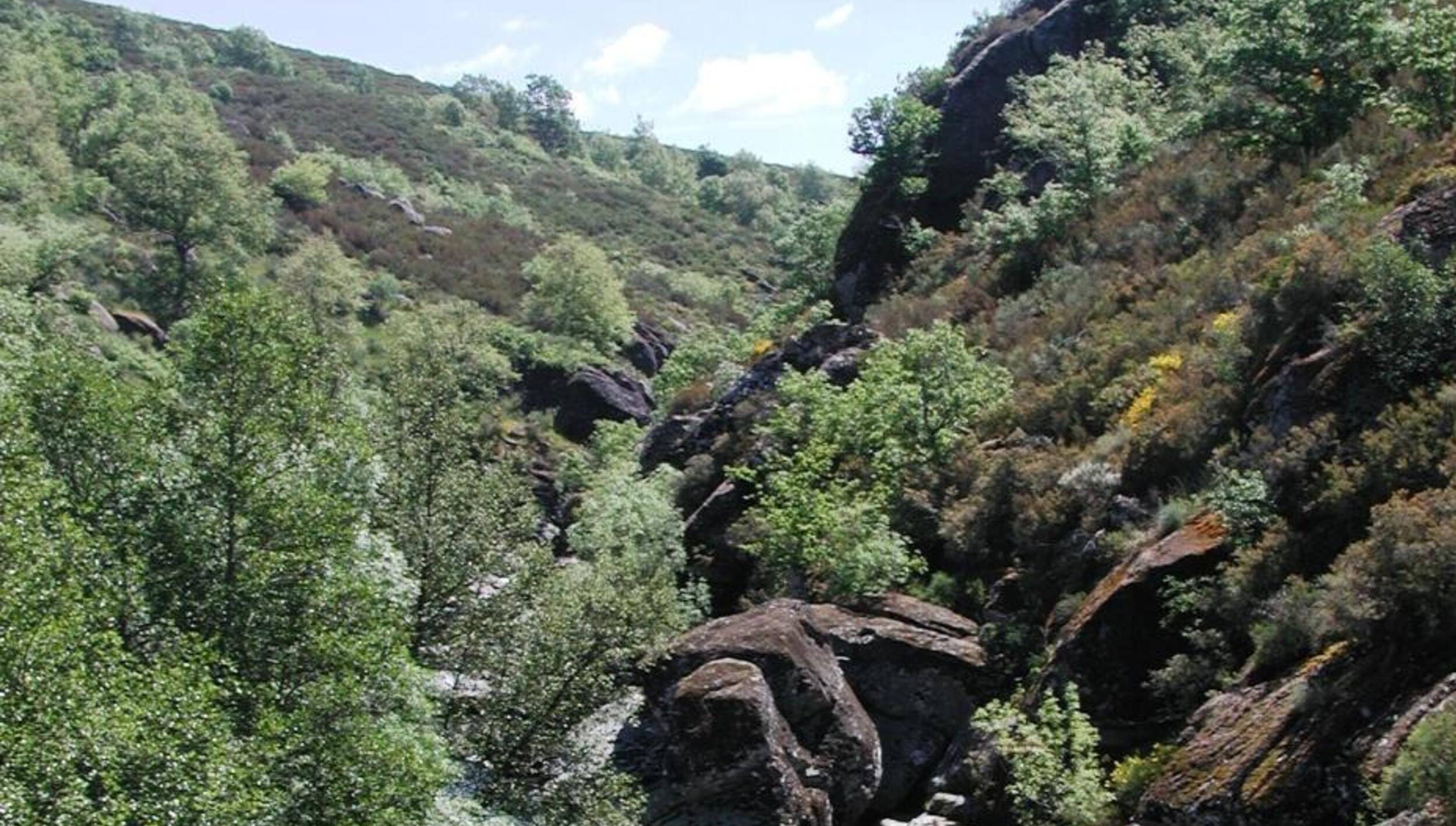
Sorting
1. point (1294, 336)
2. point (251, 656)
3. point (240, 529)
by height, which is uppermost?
point (1294, 336)

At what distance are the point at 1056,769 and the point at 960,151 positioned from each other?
34326mm

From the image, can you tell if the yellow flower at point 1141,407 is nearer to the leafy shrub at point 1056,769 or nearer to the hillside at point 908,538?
the hillside at point 908,538

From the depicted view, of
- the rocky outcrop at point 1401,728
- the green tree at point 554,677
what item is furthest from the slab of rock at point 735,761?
the rocky outcrop at point 1401,728

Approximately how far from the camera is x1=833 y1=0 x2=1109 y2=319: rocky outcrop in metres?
46.1

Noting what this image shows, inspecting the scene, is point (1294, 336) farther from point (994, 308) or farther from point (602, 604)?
point (994, 308)

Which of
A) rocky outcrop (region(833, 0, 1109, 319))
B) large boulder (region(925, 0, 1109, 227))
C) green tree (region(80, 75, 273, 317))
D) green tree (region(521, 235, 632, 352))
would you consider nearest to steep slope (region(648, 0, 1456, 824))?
rocky outcrop (region(833, 0, 1109, 319))

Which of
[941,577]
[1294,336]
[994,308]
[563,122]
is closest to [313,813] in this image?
[941,577]

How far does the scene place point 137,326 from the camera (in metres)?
54.1

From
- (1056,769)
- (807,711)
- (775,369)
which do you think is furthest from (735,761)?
(775,369)

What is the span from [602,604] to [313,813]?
269 inches

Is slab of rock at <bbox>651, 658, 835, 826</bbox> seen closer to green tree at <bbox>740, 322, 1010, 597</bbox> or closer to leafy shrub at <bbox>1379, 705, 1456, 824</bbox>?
green tree at <bbox>740, 322, 1010, 597</bbox>

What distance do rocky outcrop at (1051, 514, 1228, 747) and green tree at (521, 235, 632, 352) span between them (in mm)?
53620

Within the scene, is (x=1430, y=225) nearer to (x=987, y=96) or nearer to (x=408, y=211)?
(x=987, y=96)

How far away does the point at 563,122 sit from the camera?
560 ft
